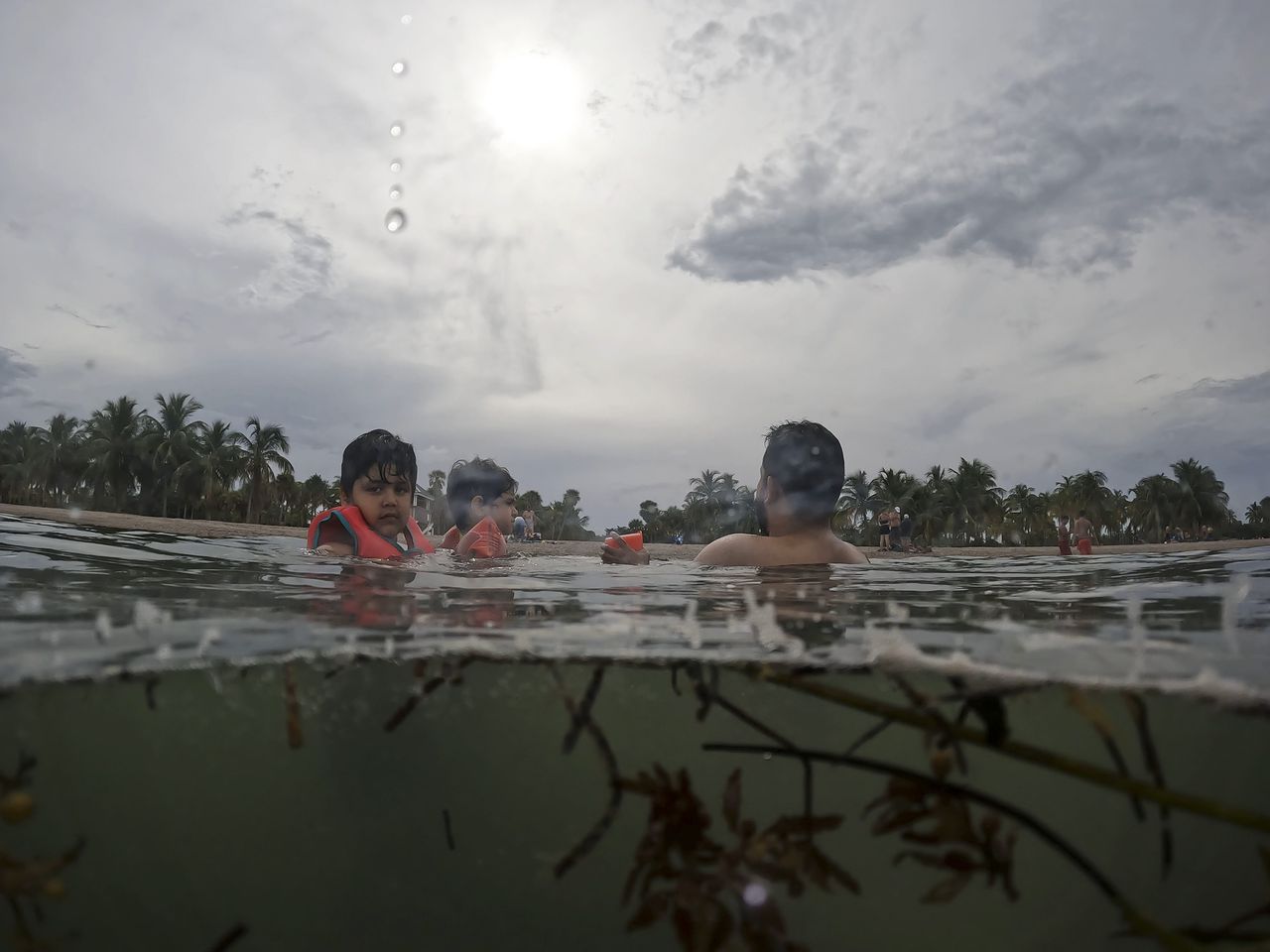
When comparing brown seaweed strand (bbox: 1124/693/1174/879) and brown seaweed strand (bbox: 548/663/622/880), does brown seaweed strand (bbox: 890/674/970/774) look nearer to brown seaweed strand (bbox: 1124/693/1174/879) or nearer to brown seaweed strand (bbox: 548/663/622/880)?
brown seaweed strand (bbox: 1124/693/1174/879)

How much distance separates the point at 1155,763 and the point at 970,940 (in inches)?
29.6

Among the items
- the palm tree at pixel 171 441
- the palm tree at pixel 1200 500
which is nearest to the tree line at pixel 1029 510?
the palm tree at pixel 1200 500

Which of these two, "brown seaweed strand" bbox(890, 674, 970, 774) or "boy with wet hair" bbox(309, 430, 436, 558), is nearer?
"brown seaweed strand" bbox(890, 674, 970, 774)

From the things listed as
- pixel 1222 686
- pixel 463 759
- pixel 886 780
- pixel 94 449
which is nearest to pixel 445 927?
pixel 463 759

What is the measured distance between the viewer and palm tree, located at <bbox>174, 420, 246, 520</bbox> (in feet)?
221

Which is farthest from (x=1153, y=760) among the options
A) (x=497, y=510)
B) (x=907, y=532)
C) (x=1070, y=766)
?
(x=907, y=532)

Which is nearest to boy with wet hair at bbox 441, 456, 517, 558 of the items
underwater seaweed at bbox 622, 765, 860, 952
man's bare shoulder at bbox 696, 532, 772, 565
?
man's bare shoulder at bbox 696, 532, 772, 565

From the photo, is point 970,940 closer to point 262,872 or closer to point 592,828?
point 592,828

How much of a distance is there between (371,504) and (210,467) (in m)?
70.2

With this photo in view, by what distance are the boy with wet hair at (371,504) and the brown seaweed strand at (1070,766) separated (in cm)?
518

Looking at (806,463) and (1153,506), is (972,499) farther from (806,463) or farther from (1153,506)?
(806,463)

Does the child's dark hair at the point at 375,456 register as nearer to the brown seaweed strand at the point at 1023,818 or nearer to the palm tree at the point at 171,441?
the brown seaweed strand at the point at 1023,818

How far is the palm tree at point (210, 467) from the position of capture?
67.2m

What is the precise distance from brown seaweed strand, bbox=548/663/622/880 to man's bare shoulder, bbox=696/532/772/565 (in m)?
4.02
